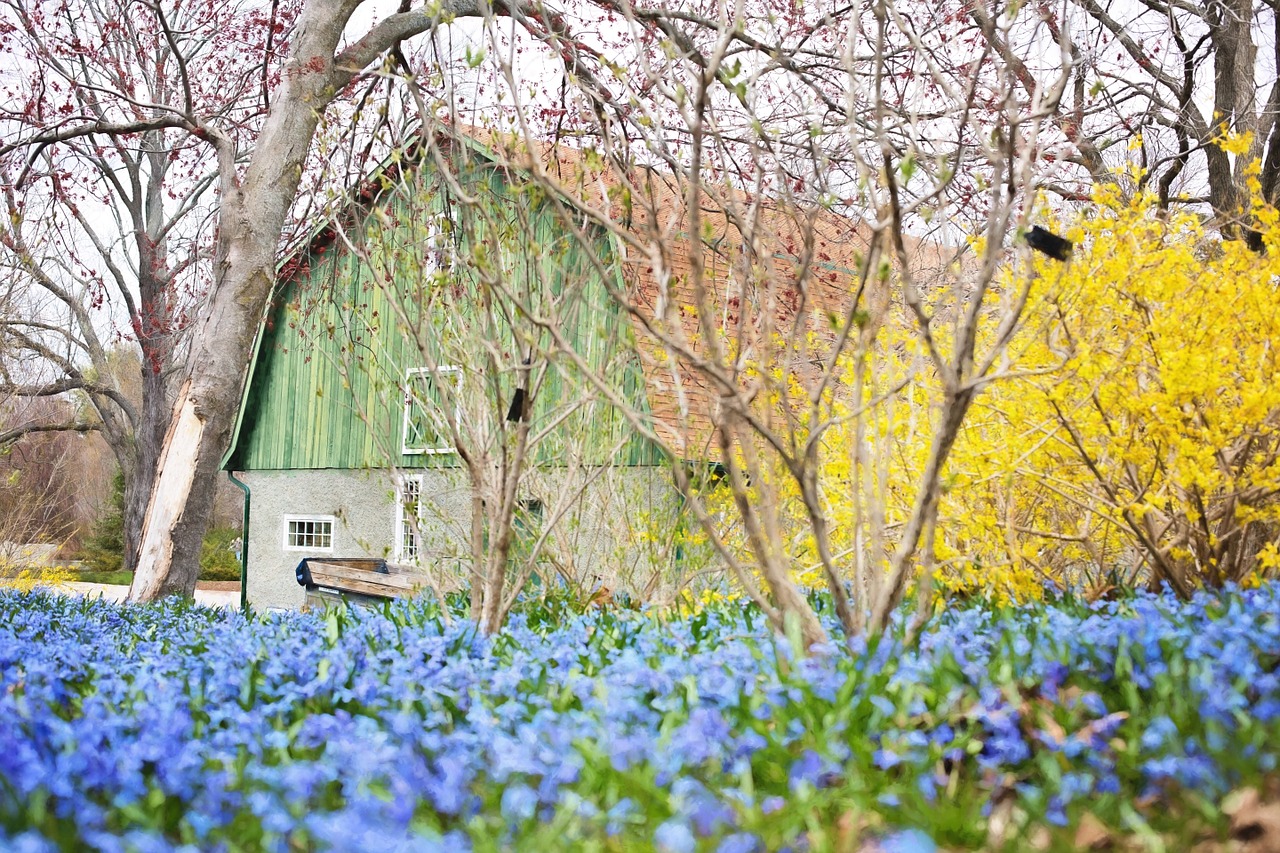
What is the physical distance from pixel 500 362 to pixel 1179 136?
8.90 m

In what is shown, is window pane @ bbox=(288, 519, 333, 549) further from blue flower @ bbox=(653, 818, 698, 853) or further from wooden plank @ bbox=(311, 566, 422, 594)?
blue flower @ bbox=(653, 818, 698, 853)

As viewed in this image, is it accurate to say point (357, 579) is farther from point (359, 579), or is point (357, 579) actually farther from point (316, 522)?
point (316, 522)

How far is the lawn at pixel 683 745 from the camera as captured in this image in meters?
2.06

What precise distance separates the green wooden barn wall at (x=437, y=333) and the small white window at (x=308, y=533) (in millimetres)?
879

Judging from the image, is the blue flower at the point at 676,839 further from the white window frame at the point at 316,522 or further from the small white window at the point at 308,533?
the small white window at the point at 308,533

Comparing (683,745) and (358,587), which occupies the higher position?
(683,745)

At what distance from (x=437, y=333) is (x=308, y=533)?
12.0 meters

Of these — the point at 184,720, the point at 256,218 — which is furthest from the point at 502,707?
the point at 256,218

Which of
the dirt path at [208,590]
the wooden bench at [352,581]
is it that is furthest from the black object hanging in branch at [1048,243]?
the dirt path at [208,590]

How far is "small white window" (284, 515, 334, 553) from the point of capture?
16.9 m

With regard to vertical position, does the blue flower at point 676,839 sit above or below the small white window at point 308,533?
above

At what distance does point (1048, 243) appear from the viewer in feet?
10.2

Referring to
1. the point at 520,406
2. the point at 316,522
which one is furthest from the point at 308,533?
the point at 520,406

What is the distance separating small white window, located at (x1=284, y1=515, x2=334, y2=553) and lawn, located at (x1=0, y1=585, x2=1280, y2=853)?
1375 centimetres
